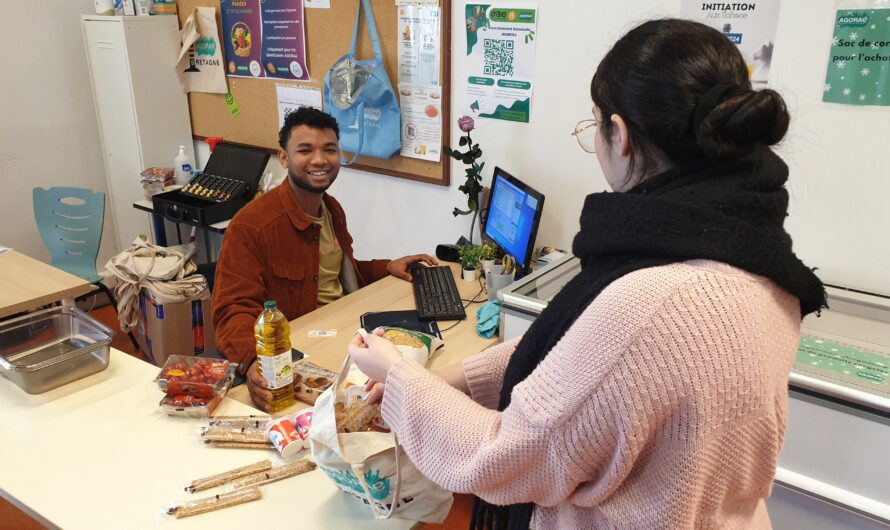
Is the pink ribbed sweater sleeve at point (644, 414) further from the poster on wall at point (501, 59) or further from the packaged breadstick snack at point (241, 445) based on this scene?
the poster on wall at point (501, 59)

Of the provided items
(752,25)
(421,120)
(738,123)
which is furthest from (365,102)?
(738,123)

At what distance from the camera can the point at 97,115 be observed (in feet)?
12.2

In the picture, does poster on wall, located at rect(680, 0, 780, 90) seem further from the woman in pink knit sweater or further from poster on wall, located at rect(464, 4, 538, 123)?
the woman in pink knit sweater

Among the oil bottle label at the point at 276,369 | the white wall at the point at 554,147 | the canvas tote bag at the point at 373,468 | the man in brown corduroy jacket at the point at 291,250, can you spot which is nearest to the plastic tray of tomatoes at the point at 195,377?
the oil bottle label at the point at 276,369

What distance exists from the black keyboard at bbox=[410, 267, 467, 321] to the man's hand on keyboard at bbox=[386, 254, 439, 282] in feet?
0.09

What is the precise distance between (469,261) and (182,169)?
2.03m

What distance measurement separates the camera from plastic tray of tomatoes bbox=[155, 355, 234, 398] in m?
1.40

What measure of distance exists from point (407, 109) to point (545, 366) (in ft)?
6.62

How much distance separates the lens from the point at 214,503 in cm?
112

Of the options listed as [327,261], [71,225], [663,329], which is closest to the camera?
[663,329]

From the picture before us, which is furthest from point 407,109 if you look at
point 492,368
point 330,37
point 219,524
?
point 219,524

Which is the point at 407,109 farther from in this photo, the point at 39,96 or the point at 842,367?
the point at 39,96

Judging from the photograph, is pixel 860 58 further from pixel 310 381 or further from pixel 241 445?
pixel 241 445

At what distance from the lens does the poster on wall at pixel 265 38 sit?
2.89m
